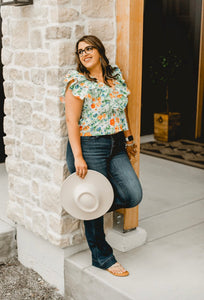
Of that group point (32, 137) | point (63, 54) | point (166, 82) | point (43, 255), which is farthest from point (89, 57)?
point (166, 82)

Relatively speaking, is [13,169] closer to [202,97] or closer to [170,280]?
[170,280]

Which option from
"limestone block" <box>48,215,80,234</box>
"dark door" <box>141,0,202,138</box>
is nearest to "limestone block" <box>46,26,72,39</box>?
"limestone block" <box>48,215,80,234</box>

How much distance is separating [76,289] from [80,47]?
1.63 meters

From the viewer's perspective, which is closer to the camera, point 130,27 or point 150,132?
point 130,27

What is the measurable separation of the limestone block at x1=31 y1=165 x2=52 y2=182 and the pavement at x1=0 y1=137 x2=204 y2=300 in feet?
1.95

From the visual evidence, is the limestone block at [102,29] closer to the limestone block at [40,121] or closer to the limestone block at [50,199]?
the limestone block at [40,121]

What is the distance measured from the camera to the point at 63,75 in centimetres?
273

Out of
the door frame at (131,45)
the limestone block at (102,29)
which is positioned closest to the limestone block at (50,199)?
the door frame at (131,45)

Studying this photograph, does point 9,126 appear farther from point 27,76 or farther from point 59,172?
point 59,172

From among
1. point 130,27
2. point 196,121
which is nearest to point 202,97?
point 196,121

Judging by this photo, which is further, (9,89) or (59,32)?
(9,89)

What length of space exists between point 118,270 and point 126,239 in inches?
14.2

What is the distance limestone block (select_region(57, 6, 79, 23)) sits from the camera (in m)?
2.63

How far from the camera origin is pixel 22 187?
331cm
